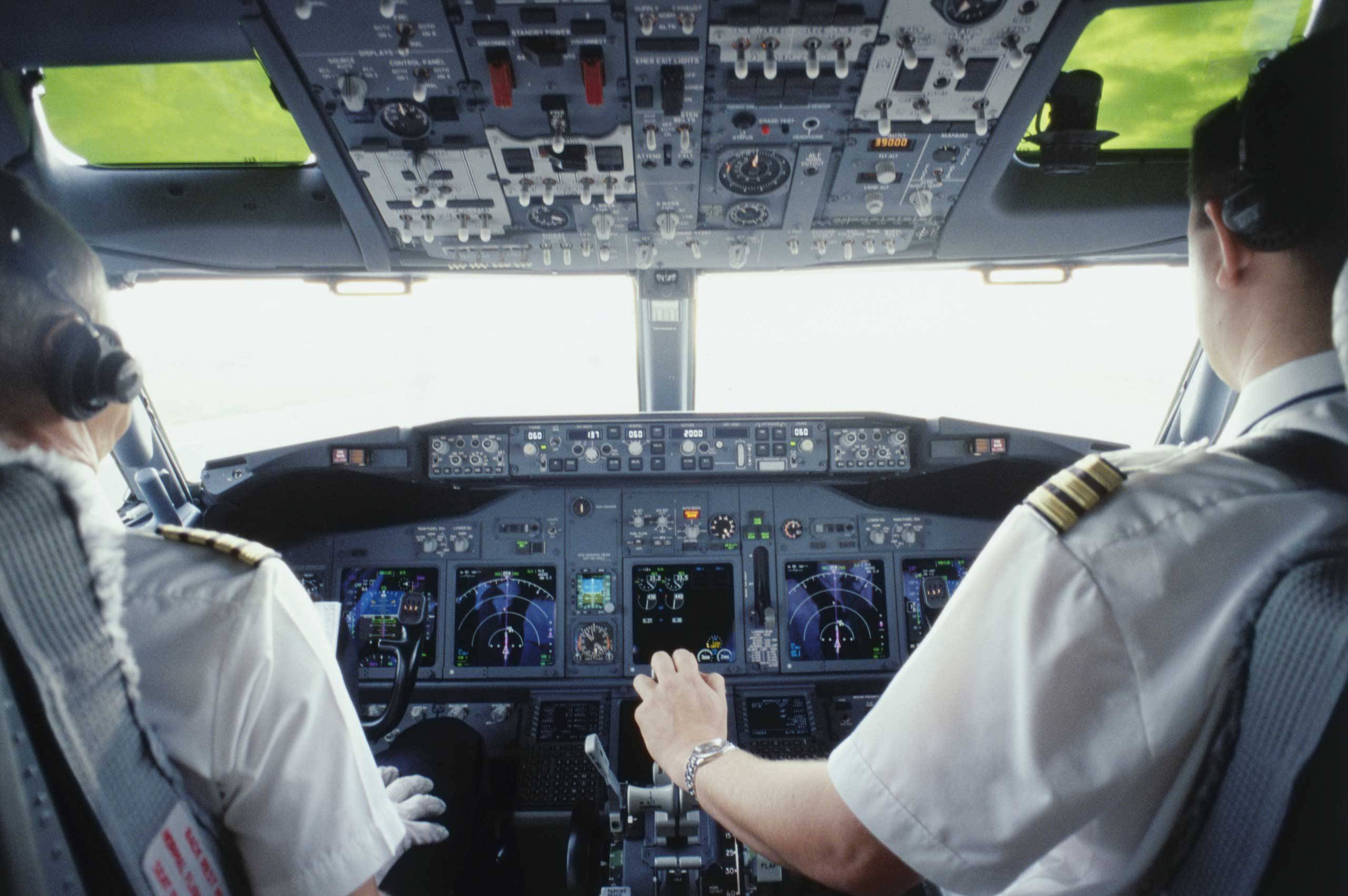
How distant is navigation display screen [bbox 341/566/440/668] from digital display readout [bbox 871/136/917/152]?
231 cm

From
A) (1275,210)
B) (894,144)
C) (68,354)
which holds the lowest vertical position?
(68,354)

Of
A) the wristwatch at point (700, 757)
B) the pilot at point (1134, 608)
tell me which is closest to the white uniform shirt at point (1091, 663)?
the pilot at point (1134, 608)

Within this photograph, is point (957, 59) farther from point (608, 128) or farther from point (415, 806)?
point (415, 806)

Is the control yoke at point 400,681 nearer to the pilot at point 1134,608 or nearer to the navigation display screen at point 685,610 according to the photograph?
the navigation display screen at point 685,610

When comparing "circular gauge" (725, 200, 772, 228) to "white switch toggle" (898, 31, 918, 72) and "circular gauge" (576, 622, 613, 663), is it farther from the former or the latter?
"circular gauge" (576, 622, 613, 663)

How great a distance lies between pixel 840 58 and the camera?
1833 mm

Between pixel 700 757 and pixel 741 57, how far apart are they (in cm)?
160

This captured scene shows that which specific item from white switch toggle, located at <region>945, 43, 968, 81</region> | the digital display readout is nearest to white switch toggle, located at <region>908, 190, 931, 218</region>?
the digital display readout

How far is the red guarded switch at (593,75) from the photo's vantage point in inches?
71.2

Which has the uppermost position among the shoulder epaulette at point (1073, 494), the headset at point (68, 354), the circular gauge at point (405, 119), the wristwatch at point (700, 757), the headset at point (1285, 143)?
the circular gauge at point (405, 119)

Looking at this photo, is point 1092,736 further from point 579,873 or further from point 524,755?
point 524,755

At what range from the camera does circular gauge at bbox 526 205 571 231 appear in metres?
2.48

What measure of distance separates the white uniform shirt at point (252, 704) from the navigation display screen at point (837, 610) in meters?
2.24

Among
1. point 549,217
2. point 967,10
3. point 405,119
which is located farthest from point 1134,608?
point 549,217
